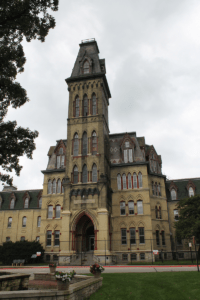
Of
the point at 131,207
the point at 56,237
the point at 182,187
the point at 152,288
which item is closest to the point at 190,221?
the point at 131,207

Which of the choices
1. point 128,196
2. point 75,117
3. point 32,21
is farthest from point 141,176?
point 32,21

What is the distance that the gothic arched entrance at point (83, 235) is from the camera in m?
34.3

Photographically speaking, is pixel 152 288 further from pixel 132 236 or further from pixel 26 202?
pixel 26 202

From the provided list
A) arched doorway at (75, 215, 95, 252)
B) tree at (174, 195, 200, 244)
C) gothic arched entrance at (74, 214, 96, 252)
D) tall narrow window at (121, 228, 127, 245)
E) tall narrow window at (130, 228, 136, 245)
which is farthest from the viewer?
tall narrow window at (121, 228, 127, 245)

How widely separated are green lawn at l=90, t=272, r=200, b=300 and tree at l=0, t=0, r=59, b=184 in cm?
838

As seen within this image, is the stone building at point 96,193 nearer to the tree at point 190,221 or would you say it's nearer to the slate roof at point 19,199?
the slate roof at point 19,199

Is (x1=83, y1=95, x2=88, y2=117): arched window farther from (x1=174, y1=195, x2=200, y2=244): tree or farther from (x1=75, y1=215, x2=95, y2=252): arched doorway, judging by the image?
(x1=174, y1=195, x2=200, y2=244): tree

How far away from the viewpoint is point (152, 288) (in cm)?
1298

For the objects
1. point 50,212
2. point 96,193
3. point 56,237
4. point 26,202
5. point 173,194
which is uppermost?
point 173,194

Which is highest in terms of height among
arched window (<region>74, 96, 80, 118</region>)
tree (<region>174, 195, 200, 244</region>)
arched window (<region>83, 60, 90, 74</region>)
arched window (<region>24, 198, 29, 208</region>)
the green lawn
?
arched window (<region>83, 60, 90, 74</region>)

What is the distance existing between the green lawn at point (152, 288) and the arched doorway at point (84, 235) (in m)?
19.8

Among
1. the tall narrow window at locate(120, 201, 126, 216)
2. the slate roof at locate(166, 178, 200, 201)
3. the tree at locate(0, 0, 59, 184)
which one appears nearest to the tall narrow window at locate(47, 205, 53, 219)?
the tall narrow window at locate(120, 201, 126, 216)

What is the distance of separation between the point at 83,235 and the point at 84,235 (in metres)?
0.48

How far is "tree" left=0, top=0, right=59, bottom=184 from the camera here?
13.2 meters
